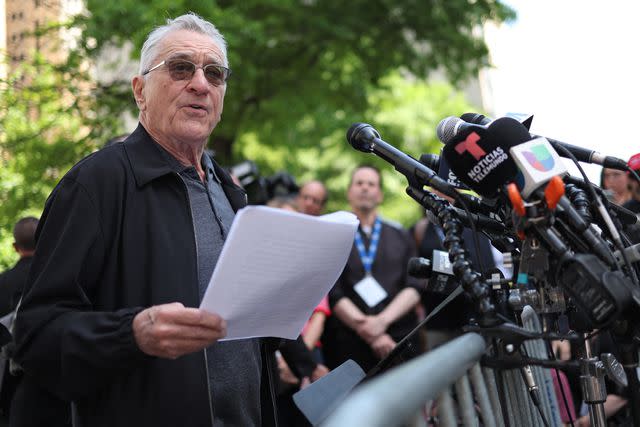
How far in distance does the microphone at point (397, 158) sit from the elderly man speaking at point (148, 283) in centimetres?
62

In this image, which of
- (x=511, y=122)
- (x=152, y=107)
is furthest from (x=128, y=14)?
(x=511, y=122)

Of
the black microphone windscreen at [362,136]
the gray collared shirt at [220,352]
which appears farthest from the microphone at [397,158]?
the gray collared shirt at [220,352]

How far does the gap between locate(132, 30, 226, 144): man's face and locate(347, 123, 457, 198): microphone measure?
2.15 feet

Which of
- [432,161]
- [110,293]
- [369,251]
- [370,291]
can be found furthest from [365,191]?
[110,293]

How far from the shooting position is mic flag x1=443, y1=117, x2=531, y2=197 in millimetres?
2016

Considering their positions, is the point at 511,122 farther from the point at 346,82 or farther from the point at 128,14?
the point at 346,82

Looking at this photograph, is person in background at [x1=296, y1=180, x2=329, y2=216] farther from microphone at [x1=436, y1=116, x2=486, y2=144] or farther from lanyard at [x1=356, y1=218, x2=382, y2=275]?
microphone at [x1=436, y1=116, x2=486, y2=144]

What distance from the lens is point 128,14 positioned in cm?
789

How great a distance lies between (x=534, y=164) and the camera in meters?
1.93

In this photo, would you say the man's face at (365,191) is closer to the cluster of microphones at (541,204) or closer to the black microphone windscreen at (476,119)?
the black microphone windscreen at (476,119)

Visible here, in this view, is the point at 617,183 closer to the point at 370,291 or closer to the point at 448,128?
the point at 370,291

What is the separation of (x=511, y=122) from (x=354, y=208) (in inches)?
178

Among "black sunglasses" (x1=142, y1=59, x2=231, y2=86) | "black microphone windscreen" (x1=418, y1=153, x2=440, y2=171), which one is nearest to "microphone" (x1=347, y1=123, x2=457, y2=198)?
"black microphone windscreen" (x1=418, y1=153, x2=440, y2=171)

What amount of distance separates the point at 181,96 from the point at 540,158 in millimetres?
1360
